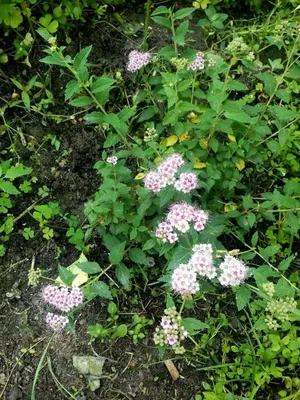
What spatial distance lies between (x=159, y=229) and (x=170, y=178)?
7.9 inches

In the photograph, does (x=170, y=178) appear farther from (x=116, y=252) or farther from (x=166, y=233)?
(x=116, y=252)

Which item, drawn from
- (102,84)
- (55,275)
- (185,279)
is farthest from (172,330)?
(102,84)

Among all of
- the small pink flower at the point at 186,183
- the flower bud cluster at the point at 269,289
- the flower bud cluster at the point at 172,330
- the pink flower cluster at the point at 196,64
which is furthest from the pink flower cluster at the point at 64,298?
the pink flower cluster at the point at 196,64

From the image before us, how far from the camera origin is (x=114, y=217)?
2145 mm

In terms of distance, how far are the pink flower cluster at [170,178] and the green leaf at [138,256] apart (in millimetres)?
333

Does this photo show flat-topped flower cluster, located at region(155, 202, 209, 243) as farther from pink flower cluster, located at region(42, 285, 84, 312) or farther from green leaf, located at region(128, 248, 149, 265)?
pink flower cluster, located at region(42, 285, 84, 312)

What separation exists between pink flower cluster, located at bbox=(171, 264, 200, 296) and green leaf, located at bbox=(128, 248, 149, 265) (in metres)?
0.37

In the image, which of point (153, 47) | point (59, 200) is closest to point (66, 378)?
point (59, 200)

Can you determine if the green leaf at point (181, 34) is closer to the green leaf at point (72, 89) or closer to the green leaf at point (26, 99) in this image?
the green leaf at point (72, 89)

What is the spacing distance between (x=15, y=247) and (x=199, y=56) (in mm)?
1290

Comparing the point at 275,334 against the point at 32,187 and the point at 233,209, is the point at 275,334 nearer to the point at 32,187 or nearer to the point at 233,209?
the point at 233,209

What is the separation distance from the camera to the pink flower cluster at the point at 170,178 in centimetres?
190

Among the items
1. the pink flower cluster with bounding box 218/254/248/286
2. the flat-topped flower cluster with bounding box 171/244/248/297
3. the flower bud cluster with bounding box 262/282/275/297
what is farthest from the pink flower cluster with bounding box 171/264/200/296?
the flower bud cluster with bounding box 262/282/275/297

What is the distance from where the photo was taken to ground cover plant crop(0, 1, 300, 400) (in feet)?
6.39
